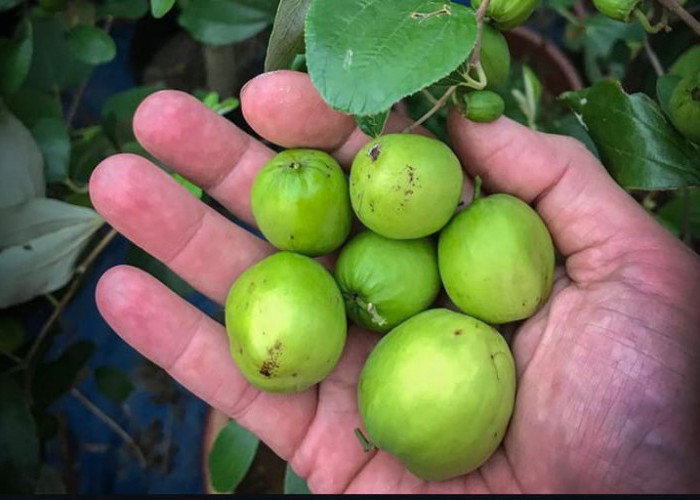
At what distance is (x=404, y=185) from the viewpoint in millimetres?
859

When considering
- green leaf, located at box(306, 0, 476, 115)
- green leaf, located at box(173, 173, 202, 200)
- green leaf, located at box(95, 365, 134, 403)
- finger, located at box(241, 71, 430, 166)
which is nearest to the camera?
green leaf, located at box(306, 0, 476, 115)

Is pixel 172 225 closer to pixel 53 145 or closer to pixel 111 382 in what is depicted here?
pixel 53 145

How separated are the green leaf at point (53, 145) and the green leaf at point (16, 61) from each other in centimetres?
7

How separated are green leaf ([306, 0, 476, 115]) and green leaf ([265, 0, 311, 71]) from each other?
76mm

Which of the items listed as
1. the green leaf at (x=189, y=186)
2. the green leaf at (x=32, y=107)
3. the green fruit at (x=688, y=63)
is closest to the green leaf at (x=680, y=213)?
the green fruit at (x=688, y=63)

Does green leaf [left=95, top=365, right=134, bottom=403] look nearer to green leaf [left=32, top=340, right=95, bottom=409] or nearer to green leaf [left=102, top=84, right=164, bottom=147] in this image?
green leaf [left=32, top=340, right=95, bottom=409]

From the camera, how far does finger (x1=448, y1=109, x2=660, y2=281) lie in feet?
3.19

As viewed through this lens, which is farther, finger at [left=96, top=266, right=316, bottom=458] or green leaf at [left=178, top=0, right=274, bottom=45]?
green leaf at [left=178, top=0, right=274, bottom=45]

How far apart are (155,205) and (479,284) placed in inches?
17.2

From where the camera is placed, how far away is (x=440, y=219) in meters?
0.91

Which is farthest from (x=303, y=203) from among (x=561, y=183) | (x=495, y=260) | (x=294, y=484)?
(x=294, y=484)

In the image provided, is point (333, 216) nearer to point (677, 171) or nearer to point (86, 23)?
point (677, 171)

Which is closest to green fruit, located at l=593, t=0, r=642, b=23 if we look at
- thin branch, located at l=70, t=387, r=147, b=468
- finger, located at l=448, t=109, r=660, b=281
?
finger, located at l=448, t=109, r=660, b=281

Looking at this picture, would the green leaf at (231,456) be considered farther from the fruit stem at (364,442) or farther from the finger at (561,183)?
the finger at (561,183)
